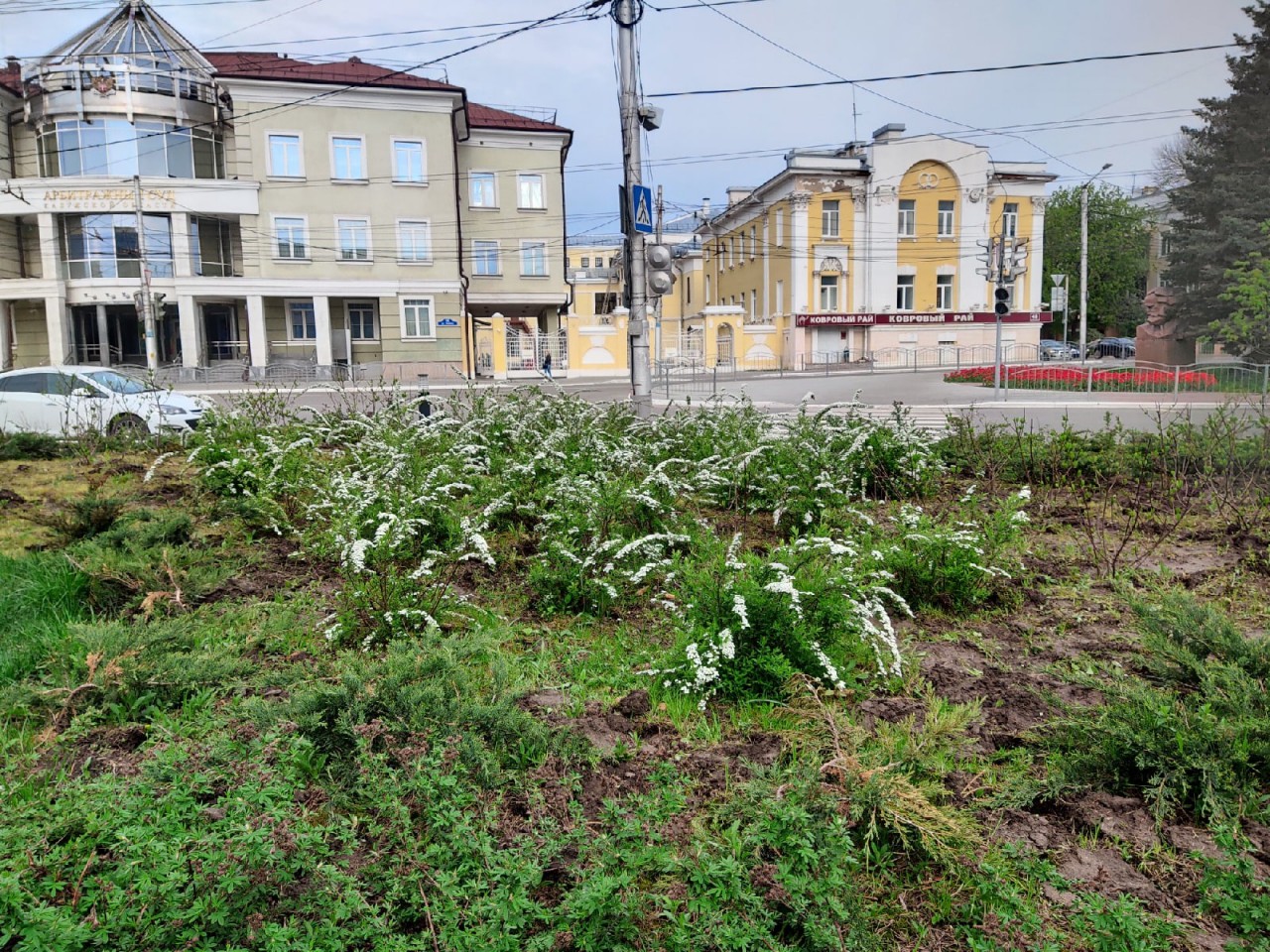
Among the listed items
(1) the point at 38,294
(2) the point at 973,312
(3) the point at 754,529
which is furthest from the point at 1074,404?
(1) the point at 38,294

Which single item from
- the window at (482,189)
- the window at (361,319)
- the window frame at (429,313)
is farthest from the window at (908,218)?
the window at (361,319)

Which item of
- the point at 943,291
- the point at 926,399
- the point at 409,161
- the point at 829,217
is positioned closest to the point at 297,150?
the point at 409,161

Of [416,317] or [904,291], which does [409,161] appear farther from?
[904,291]

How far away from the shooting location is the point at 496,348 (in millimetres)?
37688

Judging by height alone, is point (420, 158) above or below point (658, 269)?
A: above

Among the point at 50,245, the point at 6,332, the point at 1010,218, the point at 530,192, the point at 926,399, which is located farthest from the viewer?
the point at 1010,218

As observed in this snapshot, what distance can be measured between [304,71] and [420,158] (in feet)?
17.8

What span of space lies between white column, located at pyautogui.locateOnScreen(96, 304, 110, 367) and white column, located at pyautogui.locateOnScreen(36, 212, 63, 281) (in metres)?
1.91

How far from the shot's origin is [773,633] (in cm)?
350

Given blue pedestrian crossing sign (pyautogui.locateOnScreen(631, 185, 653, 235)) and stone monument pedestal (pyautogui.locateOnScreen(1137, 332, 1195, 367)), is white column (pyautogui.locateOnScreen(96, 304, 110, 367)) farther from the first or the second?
stone monument pedestal (pyautogui.locateOnScreen(1137, 332, 1195, 367))

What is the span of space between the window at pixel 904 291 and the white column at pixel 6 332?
42765 millimetres

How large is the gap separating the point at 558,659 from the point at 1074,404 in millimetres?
18486

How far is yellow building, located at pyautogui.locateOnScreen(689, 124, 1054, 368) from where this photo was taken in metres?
47.5

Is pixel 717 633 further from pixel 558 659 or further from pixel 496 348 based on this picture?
pixel 496 348
